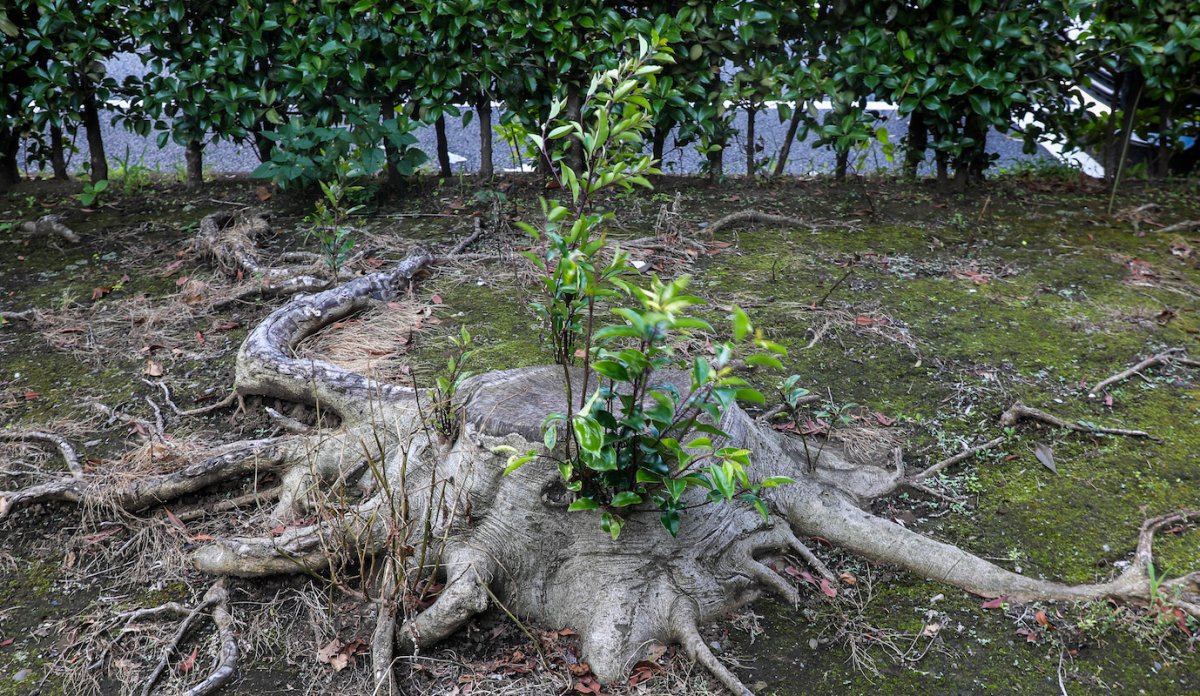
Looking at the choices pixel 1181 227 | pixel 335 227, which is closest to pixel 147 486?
pixel 335 227

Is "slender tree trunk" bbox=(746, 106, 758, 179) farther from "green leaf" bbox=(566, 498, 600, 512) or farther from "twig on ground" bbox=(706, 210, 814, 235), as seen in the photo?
"green leaf" bbox=(566, 498, 600, 512)

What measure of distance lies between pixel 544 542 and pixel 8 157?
536cm

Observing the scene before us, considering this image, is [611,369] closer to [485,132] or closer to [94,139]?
[485,132]

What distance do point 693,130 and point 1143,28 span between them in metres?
2.63

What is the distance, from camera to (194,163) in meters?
5.95

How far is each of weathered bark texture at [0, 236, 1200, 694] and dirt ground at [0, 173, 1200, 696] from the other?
7 cm

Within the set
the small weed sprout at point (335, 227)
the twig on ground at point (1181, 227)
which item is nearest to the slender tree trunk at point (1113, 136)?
the twig on ground at point (1181, 227)

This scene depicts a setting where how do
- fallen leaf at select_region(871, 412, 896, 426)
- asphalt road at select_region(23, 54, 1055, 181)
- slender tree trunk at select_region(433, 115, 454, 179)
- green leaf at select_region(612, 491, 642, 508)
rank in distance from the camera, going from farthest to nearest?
1. asphalt road at select_region(23, 54, 1055, 181)
2. slender tree trunk at select_region(433, 115, 454, 179)
3. fallen leaf at select_region(871, 412, 896, 426)
4. green leaf at select_region(612, 491, 642, 508)

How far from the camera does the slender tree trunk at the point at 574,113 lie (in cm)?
546

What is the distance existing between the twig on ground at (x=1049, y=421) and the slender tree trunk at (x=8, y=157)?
610 centimetres

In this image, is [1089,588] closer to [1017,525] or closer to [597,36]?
[1017,525]

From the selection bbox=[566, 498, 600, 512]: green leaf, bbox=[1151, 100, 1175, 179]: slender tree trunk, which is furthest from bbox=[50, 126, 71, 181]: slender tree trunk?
bbox=[1151, 100, 1175, 179]: slender tree trunk

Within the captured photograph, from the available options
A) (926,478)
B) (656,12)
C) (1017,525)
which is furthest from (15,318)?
(1017,525)

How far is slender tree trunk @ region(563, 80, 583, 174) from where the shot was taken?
5.46 metres
